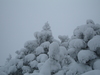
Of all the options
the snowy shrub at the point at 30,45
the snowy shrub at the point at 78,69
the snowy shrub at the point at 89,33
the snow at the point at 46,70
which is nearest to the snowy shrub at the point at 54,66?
the snow at the point at 46,70

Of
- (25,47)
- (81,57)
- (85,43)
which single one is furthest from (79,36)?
(25,47)

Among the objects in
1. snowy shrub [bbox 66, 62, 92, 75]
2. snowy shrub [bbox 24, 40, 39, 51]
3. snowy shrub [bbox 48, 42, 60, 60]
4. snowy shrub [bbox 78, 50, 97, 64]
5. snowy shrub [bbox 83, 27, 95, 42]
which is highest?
snowy shrub [bbox 24, 40, 39, 51]

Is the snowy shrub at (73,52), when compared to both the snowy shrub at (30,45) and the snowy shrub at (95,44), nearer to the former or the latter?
the snowy shrub at (95,44)

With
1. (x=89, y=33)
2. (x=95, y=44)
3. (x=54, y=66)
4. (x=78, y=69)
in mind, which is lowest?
(x=78, y=69)

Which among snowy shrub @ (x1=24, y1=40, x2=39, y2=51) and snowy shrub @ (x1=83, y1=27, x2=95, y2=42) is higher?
snowy shrub @ (x1=24, y1=40, x2=39, y2=51)

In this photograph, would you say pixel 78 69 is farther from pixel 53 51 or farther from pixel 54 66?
pixel 53 51

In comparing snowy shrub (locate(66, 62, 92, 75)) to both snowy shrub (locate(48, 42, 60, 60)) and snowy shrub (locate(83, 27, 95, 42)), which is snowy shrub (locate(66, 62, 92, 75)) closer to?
snowy shrub (locate(48, 42, 60, 60))

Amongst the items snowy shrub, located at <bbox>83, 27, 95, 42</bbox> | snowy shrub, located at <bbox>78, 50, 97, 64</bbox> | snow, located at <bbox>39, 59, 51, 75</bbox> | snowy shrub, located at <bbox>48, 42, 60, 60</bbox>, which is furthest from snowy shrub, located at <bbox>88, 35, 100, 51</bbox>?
snow, located at <bbox>39, 59, 51, 75</bbox>

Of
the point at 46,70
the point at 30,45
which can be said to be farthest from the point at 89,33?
the point at 30,45

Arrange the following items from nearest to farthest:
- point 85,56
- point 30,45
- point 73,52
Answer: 1. point 85,56
2. point 73,52
3. point 30,45

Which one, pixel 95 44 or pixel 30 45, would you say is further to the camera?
pixel 30 45

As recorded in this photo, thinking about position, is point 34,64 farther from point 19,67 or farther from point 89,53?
point 89,53

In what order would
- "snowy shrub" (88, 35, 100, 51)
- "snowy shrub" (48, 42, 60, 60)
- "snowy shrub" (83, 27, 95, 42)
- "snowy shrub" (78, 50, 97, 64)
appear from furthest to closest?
"snowy shrub" (83, 27, 95, 42), "snowy shrub" (48, 42, 60, 60), "snowy shrub" (88, 35, 100, 51), "snowy shrub" (78, 50, 97, 64)

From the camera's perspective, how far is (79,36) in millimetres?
4129
